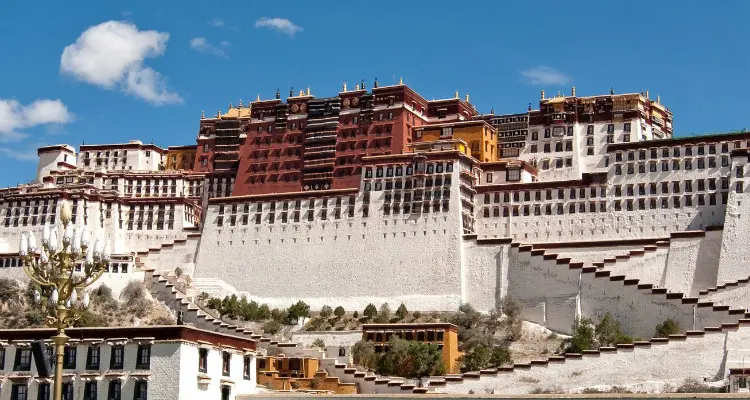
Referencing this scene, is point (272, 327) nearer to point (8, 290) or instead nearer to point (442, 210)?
point (442, 210)

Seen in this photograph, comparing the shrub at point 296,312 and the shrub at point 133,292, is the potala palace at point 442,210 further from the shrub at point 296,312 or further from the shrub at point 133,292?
the shrub at point 296,312

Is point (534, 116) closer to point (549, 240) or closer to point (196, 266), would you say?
point (549, 240)

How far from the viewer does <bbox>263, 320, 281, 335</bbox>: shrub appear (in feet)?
270

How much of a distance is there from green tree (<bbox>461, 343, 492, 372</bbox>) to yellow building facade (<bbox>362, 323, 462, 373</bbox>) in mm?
532

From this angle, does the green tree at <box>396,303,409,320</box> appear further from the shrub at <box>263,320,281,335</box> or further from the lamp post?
the lamp post

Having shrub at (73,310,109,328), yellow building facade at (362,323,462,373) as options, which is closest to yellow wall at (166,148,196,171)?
shrub at (73,310,109,328)

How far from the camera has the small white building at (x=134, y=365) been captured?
44750 millimetres

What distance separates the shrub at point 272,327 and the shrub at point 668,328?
2560 centimetres

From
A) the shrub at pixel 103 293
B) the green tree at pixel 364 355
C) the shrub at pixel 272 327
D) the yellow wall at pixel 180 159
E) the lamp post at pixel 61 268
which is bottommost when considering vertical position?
the green tree at pixel 364 355

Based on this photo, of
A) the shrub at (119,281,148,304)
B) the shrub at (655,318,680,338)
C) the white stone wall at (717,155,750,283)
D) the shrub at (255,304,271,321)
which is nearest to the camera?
the shrub at (655,318,680,338)

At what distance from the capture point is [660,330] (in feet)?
234

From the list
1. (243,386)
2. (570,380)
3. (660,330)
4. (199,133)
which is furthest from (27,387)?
(199,133)

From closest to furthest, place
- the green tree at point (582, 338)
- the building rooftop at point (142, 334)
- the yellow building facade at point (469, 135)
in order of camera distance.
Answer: the building rooftop at point (142, 334) → the green tree at point (582, 338) → the yellow building facade at point (469, 135)

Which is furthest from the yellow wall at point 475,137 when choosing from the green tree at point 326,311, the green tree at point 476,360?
the green tree at point 476,360
